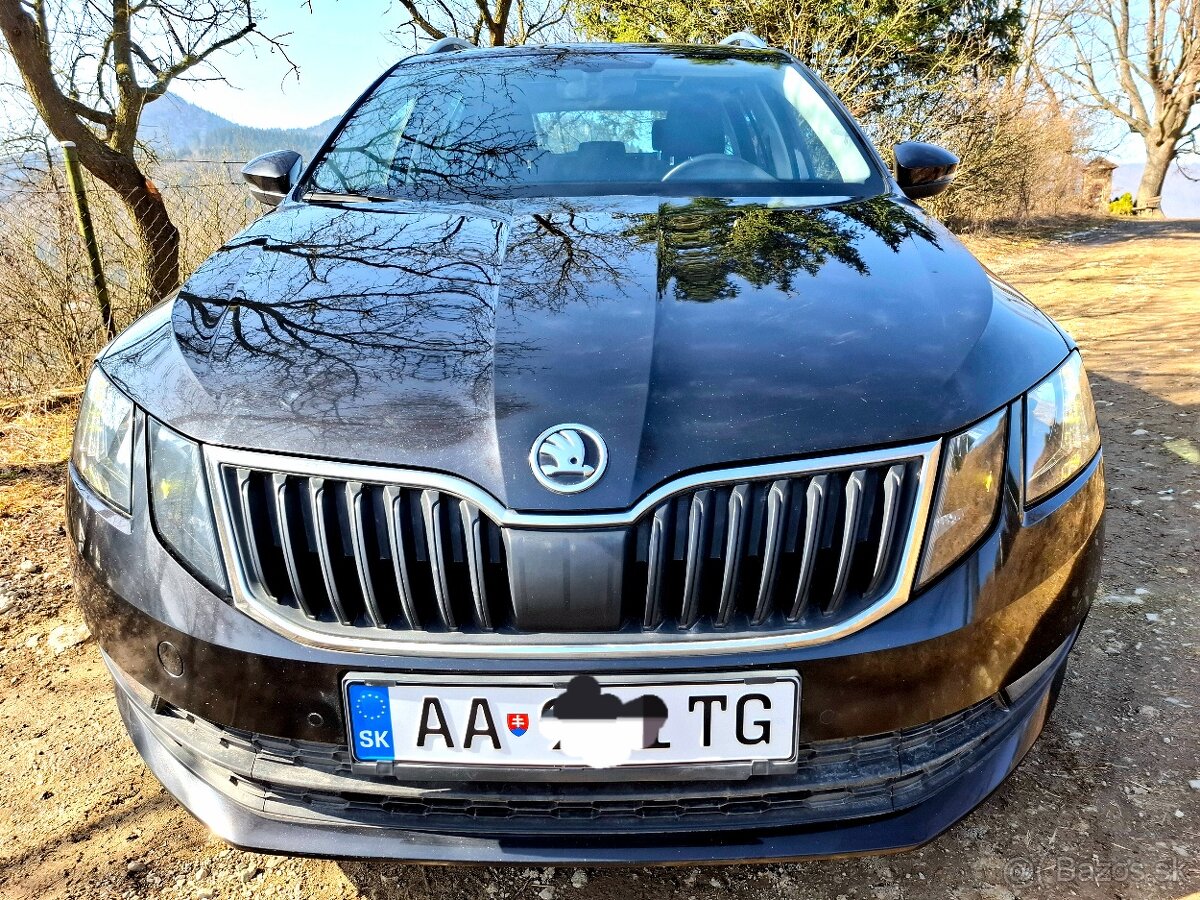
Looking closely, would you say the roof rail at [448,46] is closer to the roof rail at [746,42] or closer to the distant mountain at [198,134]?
the roof rail at [746,42]

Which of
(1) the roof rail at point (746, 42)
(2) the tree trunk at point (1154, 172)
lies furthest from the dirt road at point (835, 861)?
(2) the tree trunk at point (1154, 172)

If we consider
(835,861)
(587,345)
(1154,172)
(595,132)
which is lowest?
(1154,172)

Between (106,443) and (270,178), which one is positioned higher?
(270,178)

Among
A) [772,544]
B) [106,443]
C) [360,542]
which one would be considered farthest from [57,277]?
[772,544]

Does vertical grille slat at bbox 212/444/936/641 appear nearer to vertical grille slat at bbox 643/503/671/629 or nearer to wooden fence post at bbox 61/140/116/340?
vertical grille slat at bbox 643/503/671/629

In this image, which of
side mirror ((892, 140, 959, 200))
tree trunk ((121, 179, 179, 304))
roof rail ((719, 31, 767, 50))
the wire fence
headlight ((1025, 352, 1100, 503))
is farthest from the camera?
tree trunk ((121, 179, 179, 304))

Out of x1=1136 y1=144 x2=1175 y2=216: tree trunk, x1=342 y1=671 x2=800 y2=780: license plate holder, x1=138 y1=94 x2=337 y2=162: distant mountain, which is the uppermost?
x1=138 y1=94 x2=337 y2=162: distant mountain

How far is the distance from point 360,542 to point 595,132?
1.72 meters

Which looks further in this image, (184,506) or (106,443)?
(106,443)

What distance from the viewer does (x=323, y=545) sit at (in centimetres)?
132

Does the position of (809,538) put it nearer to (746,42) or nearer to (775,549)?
(775,549)

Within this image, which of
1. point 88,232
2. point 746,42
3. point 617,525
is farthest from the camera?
point 88,232

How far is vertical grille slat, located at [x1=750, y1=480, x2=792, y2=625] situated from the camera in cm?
130

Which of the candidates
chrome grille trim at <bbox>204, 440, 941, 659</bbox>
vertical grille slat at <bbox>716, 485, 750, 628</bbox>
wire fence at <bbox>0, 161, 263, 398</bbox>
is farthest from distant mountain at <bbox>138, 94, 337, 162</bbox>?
vertical grille slat at <bbox>716, 485, 750, 628</bbox>
